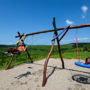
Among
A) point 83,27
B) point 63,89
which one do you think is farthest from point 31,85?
point 83,27

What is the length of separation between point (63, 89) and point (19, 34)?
4.20m

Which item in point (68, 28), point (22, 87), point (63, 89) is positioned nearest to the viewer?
point (63, 89)

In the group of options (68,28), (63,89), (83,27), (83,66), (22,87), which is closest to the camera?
(63,89)

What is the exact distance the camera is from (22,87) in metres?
3.25

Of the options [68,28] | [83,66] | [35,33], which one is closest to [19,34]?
[35,33]

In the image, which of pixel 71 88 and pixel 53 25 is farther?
pixel 53 25

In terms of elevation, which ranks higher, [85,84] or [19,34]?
[19,34]

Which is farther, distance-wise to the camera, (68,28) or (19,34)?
(19,34)

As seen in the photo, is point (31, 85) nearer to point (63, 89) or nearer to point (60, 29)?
point (63, 89)

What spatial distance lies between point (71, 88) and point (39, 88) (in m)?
1.10

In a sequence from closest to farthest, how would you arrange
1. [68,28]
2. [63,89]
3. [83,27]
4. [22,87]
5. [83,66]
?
[63,89] < [22,87] < [83,27] < [68,28] < [83,66]

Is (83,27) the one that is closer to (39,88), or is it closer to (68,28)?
(68,28)

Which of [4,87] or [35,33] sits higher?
[35,33]

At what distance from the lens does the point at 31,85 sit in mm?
3367
